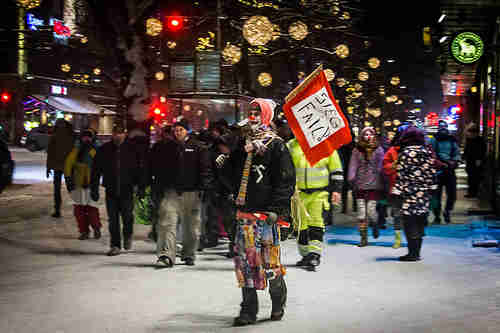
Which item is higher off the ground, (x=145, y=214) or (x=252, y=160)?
(x=252, y=160)

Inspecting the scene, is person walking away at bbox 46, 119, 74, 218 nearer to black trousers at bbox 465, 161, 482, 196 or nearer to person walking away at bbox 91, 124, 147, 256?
person walking away at bbox 91, 124, 147, 256

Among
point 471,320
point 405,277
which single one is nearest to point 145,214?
point 405,277

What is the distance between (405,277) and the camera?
9195 mm

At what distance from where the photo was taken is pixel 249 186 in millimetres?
6824

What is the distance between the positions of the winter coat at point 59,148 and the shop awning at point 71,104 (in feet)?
138

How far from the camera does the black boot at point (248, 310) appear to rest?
21.7 feet

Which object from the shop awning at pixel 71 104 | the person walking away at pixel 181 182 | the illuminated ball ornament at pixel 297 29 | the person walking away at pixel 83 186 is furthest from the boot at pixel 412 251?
the shop awning at pixel 71 104

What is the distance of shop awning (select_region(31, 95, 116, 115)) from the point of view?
191 feet

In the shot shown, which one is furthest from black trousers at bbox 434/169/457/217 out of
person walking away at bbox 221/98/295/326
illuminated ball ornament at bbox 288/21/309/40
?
person walking away at bbox 221/98/295/326

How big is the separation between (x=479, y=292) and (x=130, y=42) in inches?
295

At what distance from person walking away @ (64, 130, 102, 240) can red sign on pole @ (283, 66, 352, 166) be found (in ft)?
16.6

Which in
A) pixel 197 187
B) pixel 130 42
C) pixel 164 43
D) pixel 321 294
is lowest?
pixel 321 294

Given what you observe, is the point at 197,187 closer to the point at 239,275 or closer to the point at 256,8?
the point at 239,275

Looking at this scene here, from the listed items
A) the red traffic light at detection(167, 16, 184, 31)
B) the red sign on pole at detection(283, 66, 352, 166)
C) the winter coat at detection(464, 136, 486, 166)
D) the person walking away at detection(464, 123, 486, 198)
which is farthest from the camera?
the winter coat at detection(464, 136, 486, 166)
